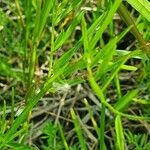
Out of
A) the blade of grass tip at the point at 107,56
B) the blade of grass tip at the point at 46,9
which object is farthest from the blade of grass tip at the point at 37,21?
the blade of grass tip at the point at 107,56

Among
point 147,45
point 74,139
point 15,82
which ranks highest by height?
point 147,45

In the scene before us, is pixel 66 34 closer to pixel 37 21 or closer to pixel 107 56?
pixel 37 21

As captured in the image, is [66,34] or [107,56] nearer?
[107,56]

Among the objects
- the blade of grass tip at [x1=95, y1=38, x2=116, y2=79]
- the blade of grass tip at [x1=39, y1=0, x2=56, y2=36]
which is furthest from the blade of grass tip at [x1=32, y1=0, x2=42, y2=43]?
the blade of grass tip at [x1=95, y1=38, x2=116, y2=79]

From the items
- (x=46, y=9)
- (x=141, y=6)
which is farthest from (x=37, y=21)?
(x=141, y=6)

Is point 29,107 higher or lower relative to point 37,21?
lower

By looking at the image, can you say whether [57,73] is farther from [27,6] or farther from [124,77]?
[124,77]

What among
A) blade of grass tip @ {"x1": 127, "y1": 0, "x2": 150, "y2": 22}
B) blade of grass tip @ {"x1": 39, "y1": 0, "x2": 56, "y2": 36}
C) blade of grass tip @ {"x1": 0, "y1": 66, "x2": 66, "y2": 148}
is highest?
blade of grass tip @ {"x1": 39, "y1": 0, "x2": 56, "y2": 36}

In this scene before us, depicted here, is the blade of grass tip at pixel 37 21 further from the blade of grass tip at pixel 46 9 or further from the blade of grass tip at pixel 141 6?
the blade of grass tip at pixel 141 6

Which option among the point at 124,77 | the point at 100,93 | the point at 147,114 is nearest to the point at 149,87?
the point at 147,114

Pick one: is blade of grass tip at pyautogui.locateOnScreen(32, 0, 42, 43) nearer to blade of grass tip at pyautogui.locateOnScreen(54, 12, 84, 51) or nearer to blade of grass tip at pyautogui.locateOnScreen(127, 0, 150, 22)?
blade of grass tip at pyautogui.locateOnScreen(54, 12, 84, 51)

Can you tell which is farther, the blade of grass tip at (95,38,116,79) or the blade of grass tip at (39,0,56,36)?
the blade of grass tip at (39,0,56,36)
